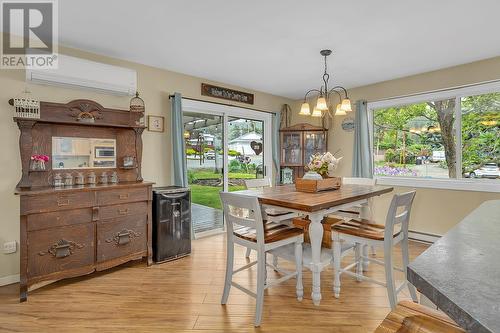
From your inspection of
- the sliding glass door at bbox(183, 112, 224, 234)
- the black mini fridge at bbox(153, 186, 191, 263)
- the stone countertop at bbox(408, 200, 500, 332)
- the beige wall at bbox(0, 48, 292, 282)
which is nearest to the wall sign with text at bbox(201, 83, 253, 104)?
the beige wall at bbox(0, 48, 292, 282)

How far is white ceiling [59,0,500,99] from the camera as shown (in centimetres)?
225

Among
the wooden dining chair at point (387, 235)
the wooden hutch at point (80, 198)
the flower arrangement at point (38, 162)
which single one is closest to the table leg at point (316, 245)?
the wooden dining chair at point (387, 235)

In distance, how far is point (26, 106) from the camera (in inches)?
103

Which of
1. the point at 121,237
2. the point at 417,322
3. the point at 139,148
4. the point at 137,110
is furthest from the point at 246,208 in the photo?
the point at 137,110

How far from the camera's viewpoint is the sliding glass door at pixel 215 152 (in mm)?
4199

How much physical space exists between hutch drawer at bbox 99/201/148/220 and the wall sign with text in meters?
1.94

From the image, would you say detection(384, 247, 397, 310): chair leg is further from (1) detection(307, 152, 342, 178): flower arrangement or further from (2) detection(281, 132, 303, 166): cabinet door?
(2) detection(281, 132, 303, 166): cabinet door

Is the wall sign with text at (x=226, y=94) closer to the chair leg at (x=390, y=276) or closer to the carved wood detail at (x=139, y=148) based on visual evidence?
the carved wood detail at (x=139, y=148)

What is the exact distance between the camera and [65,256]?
2.56 meters

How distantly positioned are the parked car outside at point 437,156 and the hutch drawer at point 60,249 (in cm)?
451

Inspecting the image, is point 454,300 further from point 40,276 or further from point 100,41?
point 100,41

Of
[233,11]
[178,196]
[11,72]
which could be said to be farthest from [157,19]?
[178,196]

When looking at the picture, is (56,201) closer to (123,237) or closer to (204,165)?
(123,237)

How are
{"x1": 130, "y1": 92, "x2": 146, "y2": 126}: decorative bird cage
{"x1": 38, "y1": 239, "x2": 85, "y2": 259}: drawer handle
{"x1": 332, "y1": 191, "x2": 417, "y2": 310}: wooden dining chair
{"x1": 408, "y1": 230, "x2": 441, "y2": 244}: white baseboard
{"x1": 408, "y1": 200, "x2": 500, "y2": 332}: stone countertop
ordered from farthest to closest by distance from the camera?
{"x1": 408, "y1": 230, "x2": 441, "y2": 244}: white baseboard
{"x1": 130, "y1": 92, "x2": 146, "y2": 126}: decorative bird cage
{"x1": 38, "y1": 239, "x2": 85, "y2": 259}: drawer handle
{"x1": 332, "y1": 191, "x2": 417, "y2": 310}: wooden dining chair
{"x1": 408, "y1": 200, "x2": 500, "y2": 332}: stone countertop
